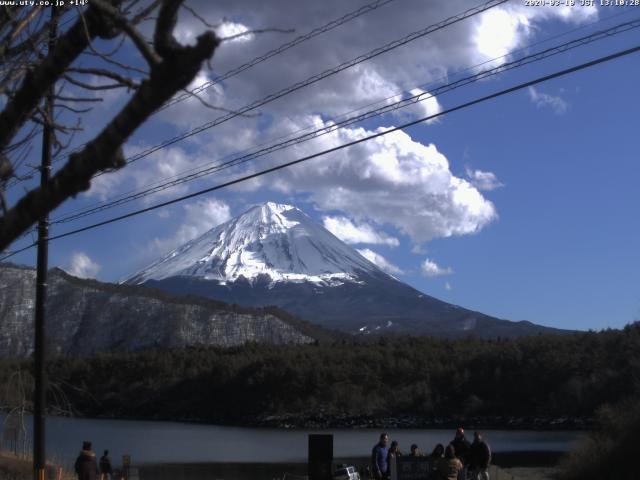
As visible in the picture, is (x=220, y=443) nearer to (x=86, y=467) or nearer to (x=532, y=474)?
(x=532, y=474)

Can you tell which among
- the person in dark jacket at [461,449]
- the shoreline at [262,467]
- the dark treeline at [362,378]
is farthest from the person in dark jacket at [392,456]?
the dark treeline at [362,378]

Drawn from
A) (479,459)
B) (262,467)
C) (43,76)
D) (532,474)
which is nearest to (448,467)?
(479,459)

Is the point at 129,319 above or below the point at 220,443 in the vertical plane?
above

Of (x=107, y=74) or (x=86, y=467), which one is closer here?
(x=107, y=74)

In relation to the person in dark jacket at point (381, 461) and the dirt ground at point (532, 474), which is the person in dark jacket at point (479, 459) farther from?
the dirt ground at point (532, 474)

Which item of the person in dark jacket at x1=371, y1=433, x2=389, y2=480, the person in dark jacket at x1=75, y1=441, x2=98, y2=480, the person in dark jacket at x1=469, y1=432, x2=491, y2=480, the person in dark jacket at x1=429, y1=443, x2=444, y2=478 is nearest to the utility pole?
the person in dark jacket at x1=75, y1=441, x2=98, y2=480

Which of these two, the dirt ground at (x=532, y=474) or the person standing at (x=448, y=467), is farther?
the dirt ground at (x=532, y=474)
